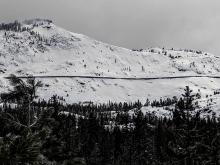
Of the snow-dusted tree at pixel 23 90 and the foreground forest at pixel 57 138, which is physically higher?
the snow-dusted tree at pixel 23 90

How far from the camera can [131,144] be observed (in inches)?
3718

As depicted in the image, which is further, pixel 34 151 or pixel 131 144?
pixel 131 144

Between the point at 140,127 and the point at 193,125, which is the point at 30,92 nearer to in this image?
the point at 193,125

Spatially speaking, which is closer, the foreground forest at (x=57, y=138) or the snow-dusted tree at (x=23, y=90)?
the foreground forest at (x=57, y=138)

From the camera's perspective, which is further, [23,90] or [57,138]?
[57,138]

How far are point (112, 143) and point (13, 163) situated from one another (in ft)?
370

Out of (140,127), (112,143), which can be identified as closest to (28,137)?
(140,127)

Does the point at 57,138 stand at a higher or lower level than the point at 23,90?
lower

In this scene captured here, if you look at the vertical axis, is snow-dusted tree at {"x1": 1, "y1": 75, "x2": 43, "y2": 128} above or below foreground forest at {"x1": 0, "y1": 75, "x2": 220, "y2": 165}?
above

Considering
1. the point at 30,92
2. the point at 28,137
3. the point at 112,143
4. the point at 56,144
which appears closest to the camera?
the point at 28,137

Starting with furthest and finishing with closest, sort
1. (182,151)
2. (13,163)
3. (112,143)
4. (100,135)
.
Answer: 1. (100,135)
2. (112,143)
3. (182,151)
4. (13,163)

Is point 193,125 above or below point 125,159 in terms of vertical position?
above

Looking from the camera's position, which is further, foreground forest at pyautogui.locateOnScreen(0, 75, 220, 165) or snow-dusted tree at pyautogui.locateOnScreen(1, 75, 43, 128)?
snow-dusted tree at pyautogui.locateOnScreen(1, 75, 43, 128)

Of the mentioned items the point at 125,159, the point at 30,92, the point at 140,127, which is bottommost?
the point at 125,159
